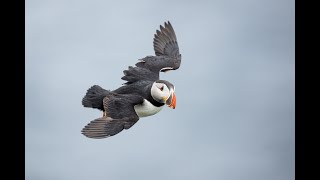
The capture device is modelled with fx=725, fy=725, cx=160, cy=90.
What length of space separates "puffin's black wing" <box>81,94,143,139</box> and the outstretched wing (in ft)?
3.39

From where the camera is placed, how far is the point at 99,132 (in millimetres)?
12070

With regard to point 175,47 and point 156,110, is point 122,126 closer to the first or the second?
point 156,110

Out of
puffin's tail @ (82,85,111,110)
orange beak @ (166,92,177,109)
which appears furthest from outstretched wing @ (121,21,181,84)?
orange beak @ (166,92,177,109)

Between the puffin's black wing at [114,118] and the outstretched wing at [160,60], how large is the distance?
103 cm

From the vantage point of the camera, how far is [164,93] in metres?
13.3

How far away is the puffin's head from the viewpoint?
13.2 m

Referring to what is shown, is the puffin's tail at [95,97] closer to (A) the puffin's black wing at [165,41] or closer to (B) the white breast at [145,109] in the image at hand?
(B) the white breast at [145,109]

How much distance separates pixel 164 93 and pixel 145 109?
481mm

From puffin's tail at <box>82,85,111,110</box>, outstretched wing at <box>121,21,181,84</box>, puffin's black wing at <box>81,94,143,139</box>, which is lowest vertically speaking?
puffin's black wing at <box>81,94,143,139</box>

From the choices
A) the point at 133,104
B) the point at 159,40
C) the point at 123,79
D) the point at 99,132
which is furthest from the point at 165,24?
the point at 99,132

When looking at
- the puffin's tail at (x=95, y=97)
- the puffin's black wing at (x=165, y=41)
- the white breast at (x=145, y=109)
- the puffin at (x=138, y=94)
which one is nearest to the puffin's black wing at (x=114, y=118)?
the puffin at (x=138, y=94)

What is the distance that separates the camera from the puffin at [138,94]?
1233 cm

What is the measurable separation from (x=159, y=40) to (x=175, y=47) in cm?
39

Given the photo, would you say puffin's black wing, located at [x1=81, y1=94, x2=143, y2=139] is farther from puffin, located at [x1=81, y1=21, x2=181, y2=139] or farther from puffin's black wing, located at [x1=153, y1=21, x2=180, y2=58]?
puffin's black wing, located at [x1=153, y1=21, x2=180, y2=58]
